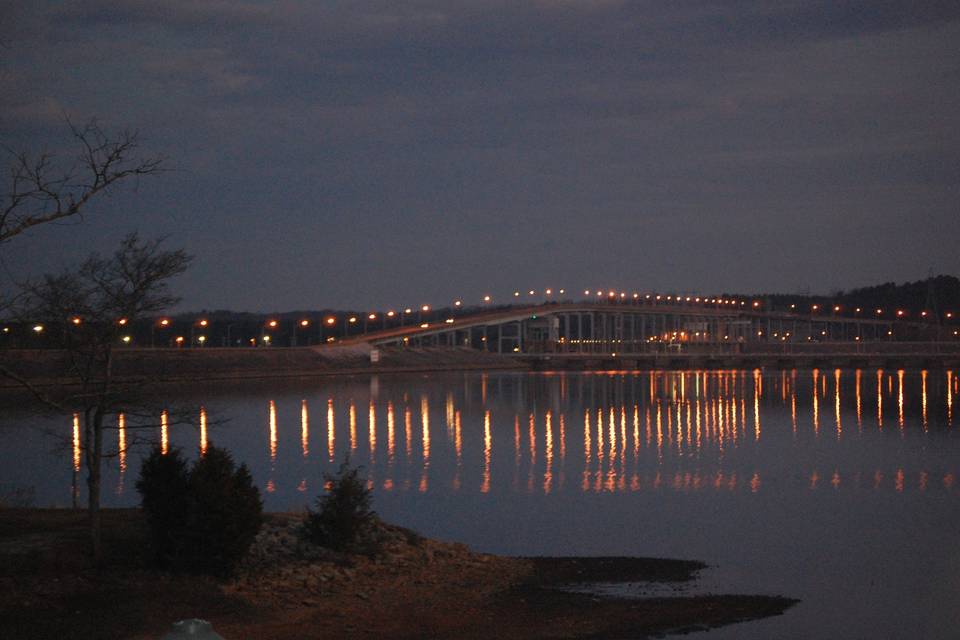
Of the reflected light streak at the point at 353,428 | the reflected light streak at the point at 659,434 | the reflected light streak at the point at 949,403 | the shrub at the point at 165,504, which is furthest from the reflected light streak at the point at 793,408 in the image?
the shrub at the point at 165,504

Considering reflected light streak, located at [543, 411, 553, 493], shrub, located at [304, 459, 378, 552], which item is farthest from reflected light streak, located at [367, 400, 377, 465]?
shrub, located at [304, 459, 378, 552]

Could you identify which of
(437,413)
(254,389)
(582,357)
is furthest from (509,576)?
(582,357)

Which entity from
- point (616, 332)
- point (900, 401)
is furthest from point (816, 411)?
point (616, 332)

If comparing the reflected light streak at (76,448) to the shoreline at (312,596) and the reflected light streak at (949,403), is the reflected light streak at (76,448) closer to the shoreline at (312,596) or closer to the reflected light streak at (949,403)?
the shoreline at (312,596)

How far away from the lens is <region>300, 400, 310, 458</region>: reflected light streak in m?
42.0

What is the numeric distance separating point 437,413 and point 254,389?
2726 cm

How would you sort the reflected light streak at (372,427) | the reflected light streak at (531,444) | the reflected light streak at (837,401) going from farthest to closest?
the reflected light streak at (837,401)
the reflected light streak at (372,427)
the reflected light streak at (531,444)

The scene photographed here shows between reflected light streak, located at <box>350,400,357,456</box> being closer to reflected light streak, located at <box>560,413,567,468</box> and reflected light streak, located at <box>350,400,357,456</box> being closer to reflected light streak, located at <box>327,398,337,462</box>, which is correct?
reflected light streak, located at <box>327,398,337,462</box>

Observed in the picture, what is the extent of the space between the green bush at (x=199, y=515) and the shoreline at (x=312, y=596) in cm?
28

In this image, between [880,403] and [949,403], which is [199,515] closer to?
[880,403]

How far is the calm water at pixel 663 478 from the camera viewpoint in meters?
19.4

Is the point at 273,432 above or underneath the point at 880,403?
above

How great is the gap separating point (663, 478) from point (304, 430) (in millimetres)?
20437

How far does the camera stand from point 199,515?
571 inches
